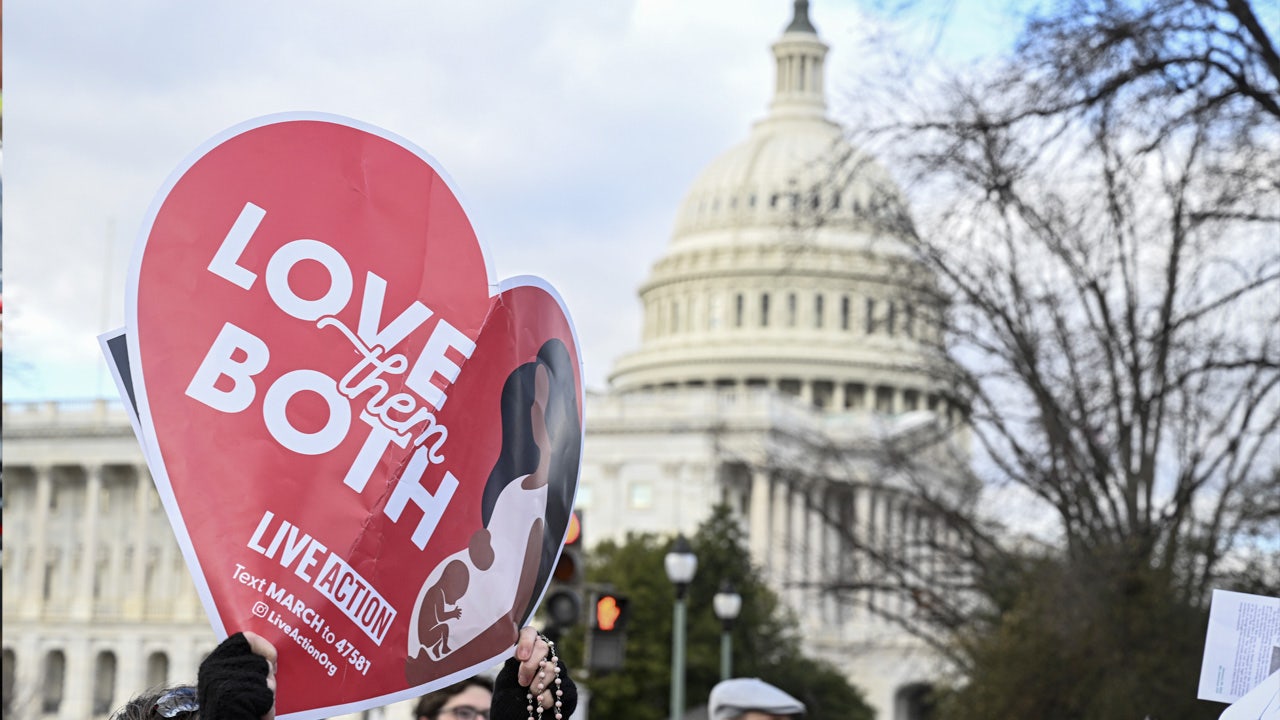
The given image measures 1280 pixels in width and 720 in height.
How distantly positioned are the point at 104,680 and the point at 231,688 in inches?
4491

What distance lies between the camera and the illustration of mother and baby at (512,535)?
4645 mm

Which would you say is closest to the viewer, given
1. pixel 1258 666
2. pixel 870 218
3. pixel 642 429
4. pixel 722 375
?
pixel 1258 666

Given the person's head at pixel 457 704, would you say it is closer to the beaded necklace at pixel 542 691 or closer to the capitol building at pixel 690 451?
the beaded necklace at pixel 542 691

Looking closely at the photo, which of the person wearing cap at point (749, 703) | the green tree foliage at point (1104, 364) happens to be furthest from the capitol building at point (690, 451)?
the person wearing cap at point (749, 703)

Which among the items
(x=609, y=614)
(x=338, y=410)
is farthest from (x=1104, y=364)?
(x=338, y=410)

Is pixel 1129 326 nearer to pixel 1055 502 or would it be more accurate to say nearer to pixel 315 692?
pixel 1055 502

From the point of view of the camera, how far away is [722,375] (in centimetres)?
12875

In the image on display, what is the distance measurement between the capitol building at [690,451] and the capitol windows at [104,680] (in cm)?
11

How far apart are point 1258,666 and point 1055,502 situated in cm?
1929

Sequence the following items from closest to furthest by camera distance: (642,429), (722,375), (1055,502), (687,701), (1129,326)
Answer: (1129,326), (1055,502), (687,701), (642,429), (722,375)

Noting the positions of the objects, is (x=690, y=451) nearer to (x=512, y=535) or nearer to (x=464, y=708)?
(x=464, y=708)

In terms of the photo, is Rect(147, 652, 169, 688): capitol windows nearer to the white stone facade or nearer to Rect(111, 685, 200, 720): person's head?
the white stone facade

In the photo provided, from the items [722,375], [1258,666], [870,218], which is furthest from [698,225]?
[1258,666]

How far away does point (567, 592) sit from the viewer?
1583cm
